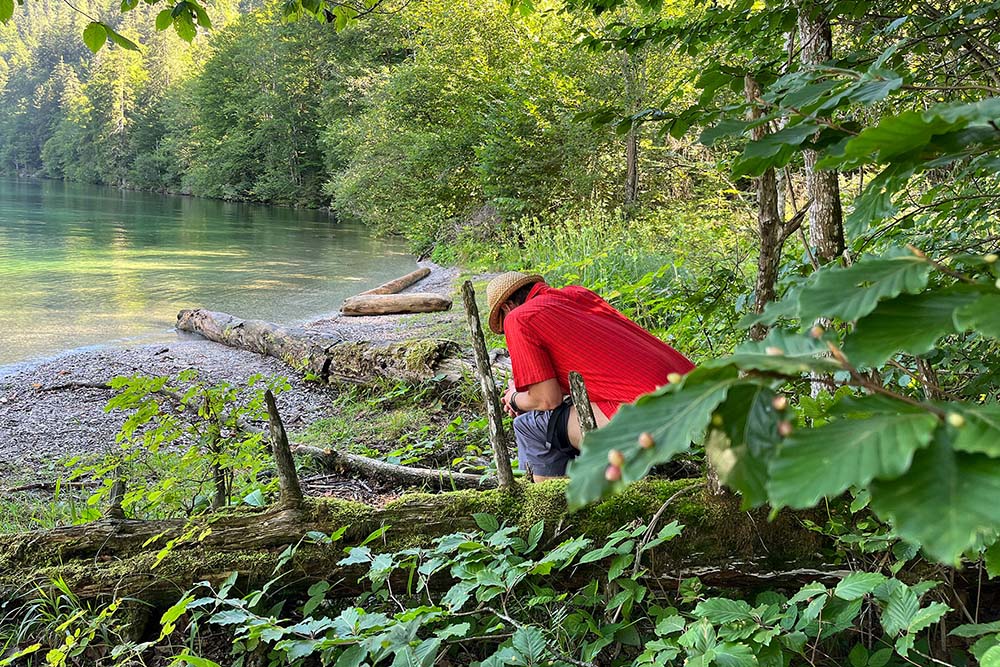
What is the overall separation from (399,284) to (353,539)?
11614 millimetres

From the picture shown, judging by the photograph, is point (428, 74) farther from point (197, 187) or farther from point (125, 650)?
point (197, 187)

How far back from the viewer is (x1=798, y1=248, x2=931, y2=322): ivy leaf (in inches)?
22.8

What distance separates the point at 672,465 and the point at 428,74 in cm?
1710

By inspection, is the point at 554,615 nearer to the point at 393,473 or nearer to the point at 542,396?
the point at 542,396

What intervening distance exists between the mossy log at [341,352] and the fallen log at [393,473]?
148 centimetres

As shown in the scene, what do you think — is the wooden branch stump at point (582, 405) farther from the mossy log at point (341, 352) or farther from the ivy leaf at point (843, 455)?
the mossy log at point (341, 352)

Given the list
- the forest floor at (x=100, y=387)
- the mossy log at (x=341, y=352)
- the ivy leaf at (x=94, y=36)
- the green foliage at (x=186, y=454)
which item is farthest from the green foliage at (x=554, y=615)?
the mossy log at (x=341, y=352)

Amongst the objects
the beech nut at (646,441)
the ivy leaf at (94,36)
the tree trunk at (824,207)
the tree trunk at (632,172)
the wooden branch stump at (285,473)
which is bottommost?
the wooden branch stump at (285,473)

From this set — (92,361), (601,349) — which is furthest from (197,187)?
(601,349)

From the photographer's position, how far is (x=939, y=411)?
0.51 metres

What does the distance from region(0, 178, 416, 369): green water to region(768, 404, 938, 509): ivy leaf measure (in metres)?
9.51

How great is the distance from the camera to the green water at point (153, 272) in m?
10.5

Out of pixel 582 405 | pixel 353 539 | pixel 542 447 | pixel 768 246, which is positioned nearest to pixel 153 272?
pixel 542 447

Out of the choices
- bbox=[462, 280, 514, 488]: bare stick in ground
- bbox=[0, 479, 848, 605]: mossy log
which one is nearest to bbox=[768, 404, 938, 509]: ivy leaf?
bbox=[0, 479, 848, 605]: mossy log
